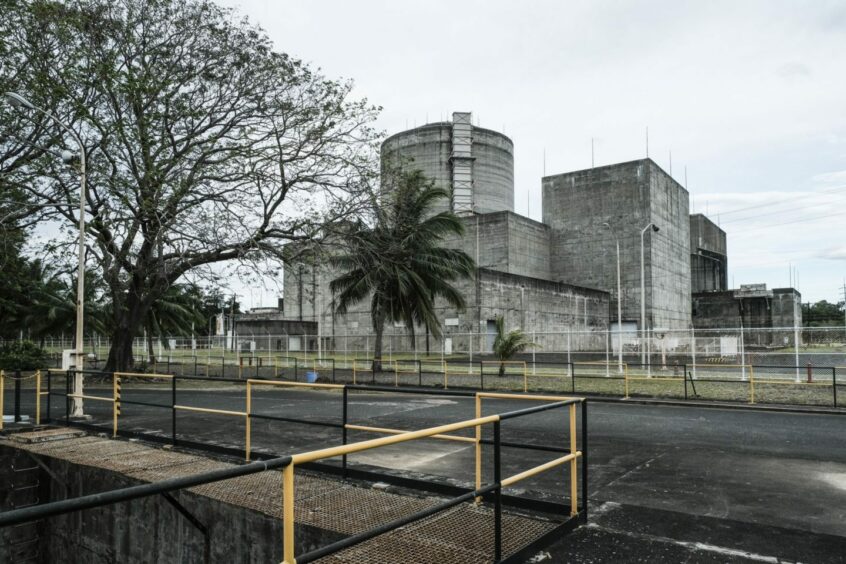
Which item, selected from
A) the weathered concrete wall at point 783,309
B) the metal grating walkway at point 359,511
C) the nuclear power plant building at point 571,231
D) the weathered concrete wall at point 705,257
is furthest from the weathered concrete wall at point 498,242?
the metal grating walkway at point 359,511

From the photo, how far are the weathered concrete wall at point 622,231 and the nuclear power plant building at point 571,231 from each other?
107 millimetres

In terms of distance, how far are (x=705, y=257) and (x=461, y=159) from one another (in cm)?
4551

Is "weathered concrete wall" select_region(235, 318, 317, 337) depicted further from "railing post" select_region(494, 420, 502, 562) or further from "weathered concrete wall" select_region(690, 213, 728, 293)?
"railing post" select_region(494, 420, 502, 562)

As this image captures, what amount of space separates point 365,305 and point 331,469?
4012cm

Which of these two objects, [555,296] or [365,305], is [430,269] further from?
[555,296]

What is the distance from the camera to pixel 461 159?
64062 mm

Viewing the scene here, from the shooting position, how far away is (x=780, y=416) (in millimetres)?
15453

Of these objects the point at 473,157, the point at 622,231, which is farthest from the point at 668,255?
the point at 473,157

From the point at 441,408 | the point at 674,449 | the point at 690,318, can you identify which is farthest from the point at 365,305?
the point at 690,318

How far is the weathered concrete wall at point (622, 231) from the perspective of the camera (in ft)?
201

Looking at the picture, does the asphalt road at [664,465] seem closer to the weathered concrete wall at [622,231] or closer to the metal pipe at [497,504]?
the metal pipe at [497,504]

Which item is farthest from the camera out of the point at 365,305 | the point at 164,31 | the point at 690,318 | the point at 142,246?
the point at 690,318

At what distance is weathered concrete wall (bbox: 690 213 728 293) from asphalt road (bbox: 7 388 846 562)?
75.2 m

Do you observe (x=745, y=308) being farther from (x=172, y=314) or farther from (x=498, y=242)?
(x=172, y=314)
